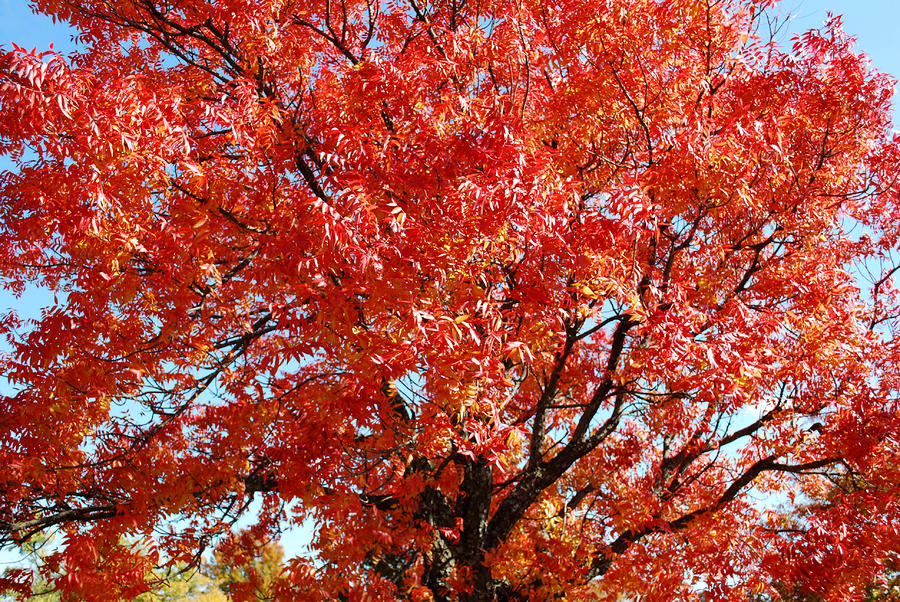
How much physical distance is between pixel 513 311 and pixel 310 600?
3608 mm

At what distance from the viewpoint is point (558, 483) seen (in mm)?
10195

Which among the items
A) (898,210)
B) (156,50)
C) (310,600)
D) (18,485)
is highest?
(156,50)

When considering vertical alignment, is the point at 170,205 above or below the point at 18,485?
above

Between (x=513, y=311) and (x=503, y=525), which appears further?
(x=503, y=525)

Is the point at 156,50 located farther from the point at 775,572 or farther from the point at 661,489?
the point at 775,572

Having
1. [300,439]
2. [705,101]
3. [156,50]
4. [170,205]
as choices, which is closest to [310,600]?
[300,439]

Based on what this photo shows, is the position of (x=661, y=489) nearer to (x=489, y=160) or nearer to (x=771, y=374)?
(x=771, y=374)

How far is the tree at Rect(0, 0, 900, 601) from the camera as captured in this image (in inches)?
193

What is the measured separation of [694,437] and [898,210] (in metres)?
3.75

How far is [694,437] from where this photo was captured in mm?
8047

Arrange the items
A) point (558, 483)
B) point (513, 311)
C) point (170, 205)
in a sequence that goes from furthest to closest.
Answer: point (558, 483)
point (170, 205)
point (513, 311)

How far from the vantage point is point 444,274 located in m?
4.73

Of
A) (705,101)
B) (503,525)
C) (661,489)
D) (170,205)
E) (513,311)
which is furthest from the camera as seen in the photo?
(661,489)

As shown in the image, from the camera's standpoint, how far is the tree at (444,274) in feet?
16.1
